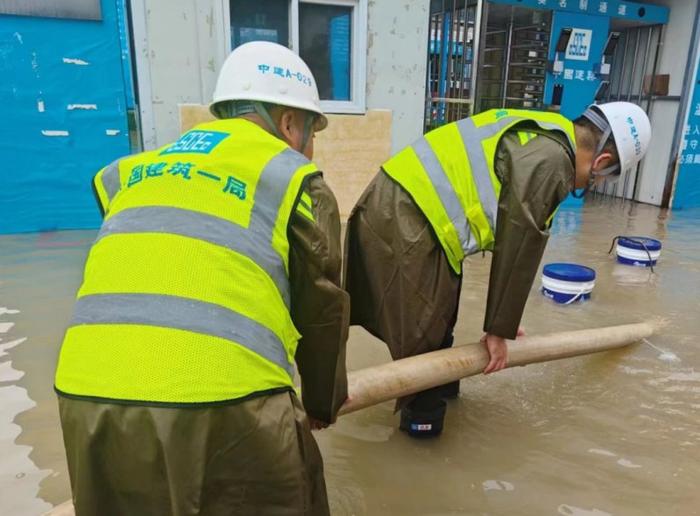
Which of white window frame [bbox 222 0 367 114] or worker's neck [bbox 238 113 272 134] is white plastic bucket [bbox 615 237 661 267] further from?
worker's neck [bbox 238 113 272 134]

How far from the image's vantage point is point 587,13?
738 centimetres

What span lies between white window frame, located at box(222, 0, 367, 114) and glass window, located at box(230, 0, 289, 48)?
0.33 feet

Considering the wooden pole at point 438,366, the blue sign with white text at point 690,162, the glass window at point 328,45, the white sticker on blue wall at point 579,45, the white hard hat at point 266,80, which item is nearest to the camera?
the white hard hat at point 266,80

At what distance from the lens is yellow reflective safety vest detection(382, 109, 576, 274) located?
6.80 feet

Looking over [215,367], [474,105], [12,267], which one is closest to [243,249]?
[215,367]

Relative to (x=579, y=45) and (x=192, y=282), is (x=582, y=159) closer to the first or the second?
(x=192, y=282)

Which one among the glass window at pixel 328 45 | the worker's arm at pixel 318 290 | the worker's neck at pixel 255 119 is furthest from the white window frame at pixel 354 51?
the worker's arm at pixel 318 290

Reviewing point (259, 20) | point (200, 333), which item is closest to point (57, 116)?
point (259, 20)

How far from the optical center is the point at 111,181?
124 cm

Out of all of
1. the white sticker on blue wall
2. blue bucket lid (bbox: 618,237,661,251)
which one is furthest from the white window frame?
the white sticker on blue wall

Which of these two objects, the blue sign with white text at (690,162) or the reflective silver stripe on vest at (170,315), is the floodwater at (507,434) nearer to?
the reflective silver stripe on vest at (170,315)

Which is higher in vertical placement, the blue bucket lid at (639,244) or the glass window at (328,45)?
the glass window at (328,45)

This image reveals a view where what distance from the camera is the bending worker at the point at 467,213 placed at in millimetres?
2000

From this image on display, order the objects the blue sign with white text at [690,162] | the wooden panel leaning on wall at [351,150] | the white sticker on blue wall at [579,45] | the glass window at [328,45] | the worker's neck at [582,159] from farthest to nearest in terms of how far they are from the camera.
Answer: the blue sign with white text at [690,162] → the white sticker on blue wall at [579,45] → the wooden panel leaning on wall at [351,150] → the glass window at [328,45] → the worker's neck at [582,159]
